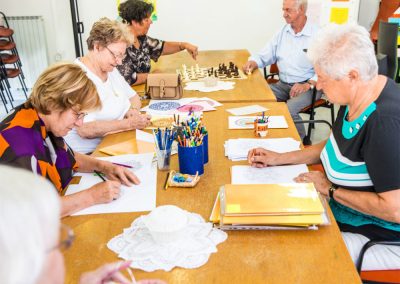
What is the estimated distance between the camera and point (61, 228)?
0.64 metres

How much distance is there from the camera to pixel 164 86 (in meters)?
2.63

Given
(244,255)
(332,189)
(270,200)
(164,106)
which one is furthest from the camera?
(164,106)

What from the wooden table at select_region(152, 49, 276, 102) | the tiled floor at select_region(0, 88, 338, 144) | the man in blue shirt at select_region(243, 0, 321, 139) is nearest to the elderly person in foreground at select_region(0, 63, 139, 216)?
the wooden table at select_region(152, 49, 276, 102)

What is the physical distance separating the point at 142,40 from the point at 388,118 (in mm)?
2317

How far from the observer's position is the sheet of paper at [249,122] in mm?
2137

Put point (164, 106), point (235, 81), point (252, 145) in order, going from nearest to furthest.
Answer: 1. point (252, 145)
2. point (164, 106)
3. point (235, 81)

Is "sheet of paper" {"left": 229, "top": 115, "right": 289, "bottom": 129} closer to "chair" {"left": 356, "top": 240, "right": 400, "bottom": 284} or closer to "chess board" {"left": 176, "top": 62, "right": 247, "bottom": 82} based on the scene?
"chair" {"left": 356, "top": 240, "right": 400, "bottom": 284}

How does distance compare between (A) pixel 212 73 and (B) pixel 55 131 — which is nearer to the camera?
(B) pixel 55 131

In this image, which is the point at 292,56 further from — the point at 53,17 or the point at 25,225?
the point at 25,225

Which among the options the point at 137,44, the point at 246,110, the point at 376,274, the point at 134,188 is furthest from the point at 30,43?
the point at 376,274

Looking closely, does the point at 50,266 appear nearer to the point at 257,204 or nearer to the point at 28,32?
the point at 257,204

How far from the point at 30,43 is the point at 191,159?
4393 mm

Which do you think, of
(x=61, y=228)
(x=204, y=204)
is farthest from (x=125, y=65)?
(x=61, y=228)

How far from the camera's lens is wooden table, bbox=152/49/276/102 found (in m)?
2.66
